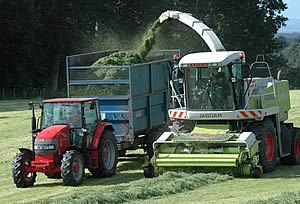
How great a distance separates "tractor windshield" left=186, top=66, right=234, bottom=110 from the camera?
16.6m

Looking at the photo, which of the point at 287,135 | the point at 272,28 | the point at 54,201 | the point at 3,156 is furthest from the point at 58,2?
the point at 54,201

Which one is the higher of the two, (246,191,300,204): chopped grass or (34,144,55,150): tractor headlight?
(34,144,55,150): tractor headlight

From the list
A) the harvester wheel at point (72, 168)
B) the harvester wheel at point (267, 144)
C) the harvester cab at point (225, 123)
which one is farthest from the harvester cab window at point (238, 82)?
the harvester wheel at point (72, 168)

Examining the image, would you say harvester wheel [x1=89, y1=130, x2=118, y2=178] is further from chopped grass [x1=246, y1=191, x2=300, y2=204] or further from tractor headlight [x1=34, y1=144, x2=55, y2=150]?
chopped grass [x1=246, y1=191, x2=300, y2=204]

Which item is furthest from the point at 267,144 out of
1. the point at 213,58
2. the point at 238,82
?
the point at 213,58

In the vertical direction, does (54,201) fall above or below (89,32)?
below

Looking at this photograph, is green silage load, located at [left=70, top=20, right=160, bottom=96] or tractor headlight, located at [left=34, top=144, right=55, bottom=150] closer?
tractor headlight, located at [left=34, top=144, right=55, bottom=150]

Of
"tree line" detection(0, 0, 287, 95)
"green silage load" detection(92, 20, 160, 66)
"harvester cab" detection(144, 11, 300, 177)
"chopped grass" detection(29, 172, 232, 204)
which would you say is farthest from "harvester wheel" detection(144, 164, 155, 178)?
"tree line" detection(0, 0, 287, 95)

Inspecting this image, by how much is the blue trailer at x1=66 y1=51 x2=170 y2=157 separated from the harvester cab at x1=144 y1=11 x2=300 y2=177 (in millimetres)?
1043

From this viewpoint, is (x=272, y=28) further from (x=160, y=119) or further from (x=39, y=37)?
(x=160, y=119)

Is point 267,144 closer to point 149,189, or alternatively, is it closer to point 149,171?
point 149,171

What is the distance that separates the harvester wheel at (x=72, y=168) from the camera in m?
14.9

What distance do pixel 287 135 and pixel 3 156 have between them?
7.99m

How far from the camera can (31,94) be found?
54.1 metres
